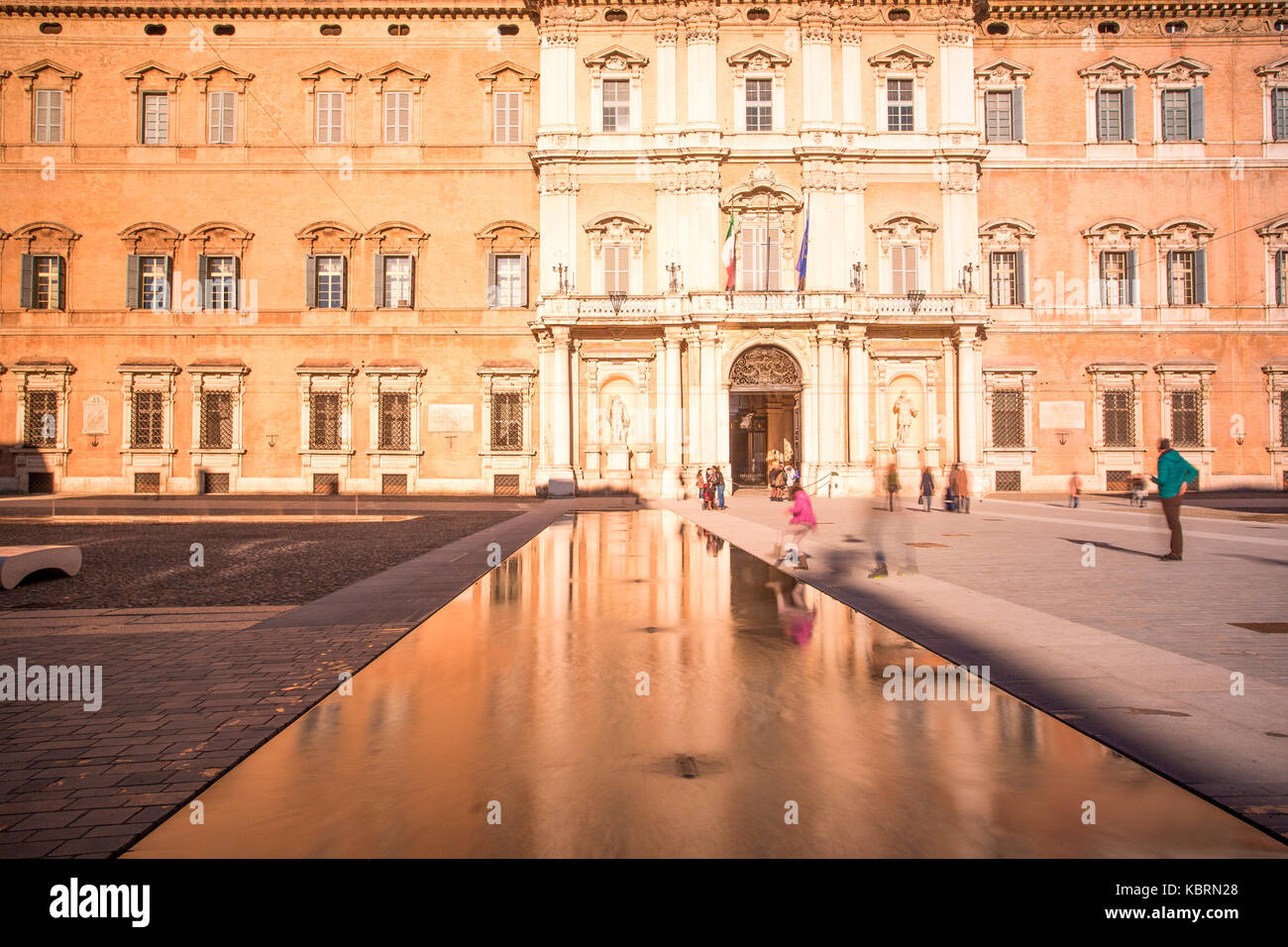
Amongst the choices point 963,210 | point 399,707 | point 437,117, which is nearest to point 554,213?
point 437,117

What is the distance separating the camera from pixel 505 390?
1362 inches

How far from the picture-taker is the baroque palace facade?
109 feet

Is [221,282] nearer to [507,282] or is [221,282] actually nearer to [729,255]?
[507,282]

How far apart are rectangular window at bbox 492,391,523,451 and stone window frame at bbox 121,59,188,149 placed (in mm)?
17159

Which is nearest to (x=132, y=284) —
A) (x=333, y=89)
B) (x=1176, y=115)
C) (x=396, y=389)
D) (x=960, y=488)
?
(x=333, y=89)

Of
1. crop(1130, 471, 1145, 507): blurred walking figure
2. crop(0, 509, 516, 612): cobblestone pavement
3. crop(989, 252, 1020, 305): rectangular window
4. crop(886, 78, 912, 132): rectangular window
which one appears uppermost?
crop(886, 78, 912, 132): rectangular window

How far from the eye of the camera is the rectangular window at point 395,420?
34781 millimetres

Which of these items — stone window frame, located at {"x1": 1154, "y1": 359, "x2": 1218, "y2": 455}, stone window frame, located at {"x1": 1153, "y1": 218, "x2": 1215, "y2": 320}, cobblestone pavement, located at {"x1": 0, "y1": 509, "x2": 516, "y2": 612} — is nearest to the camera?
cobblestone pavement, located at {"x1": 0, "y1": 509, "x2": 516, "y2": 612}

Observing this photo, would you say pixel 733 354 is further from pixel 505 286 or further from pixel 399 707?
pixel 399 707

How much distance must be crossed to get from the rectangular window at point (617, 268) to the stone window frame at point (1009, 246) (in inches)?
562

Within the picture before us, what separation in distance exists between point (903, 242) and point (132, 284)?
31.3 meters

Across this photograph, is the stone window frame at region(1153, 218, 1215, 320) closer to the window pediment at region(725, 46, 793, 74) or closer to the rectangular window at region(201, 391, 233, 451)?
the window pediment at region(725, 46, 793, 74)

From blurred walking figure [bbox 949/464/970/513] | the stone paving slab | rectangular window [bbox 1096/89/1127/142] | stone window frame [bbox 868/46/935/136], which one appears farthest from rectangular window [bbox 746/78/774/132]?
the stone paving slab
